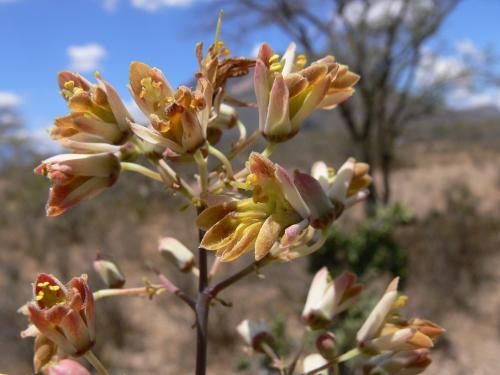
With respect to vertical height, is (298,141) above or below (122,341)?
above

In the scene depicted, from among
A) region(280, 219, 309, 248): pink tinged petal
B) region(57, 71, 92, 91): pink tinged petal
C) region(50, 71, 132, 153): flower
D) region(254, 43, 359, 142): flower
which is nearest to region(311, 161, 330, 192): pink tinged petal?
region(254, 43, 359, 142): flower

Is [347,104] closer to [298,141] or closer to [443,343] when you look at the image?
[443,343]

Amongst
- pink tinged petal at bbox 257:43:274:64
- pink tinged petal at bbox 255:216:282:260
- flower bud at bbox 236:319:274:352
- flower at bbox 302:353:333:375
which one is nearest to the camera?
pink tinged petal at bbox 255:216:282:260

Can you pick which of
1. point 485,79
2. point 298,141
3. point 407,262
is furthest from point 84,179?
point 298,141

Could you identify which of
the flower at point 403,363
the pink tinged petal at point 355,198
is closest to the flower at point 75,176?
the pink tinged petal at point 355,198

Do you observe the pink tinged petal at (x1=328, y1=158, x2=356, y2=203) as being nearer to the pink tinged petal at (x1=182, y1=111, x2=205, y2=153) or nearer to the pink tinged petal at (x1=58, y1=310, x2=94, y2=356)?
the pink tinged petal at (x1=182, y1=111, x2=205, y2=153)

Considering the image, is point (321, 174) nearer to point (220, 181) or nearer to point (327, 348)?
point (220, 181)
